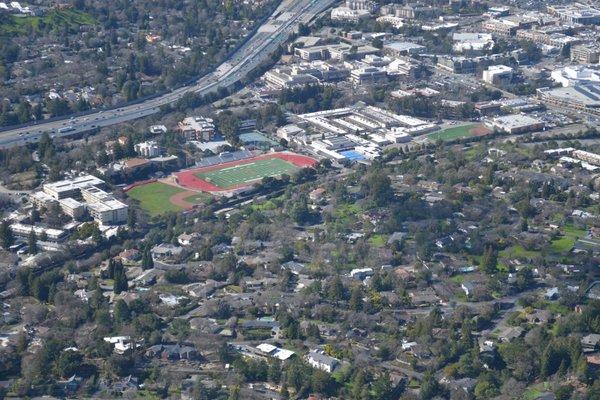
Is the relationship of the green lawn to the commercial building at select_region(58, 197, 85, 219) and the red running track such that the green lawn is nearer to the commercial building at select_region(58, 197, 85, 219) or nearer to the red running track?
the red running track

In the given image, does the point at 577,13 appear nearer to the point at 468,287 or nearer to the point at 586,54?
the point at 586,54

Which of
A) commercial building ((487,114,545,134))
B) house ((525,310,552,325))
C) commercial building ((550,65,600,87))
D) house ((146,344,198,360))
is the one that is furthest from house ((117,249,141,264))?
commercial building ((550,65,600,87))

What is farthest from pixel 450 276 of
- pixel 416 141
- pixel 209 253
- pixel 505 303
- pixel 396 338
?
pixel 416 141

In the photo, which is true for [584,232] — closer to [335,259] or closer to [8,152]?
[335,259]

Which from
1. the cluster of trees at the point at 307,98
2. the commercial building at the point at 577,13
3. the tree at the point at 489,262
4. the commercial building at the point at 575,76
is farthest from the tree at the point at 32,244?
the commercial building at the point at 577,13

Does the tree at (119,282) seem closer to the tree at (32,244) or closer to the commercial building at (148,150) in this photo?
the tree at (32,244)
